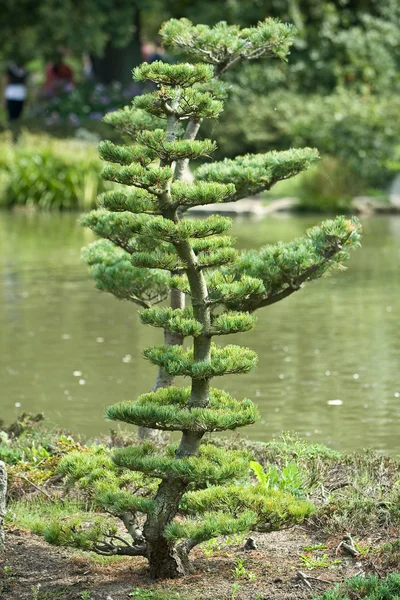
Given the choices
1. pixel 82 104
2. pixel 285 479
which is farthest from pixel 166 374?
pixel 82 104

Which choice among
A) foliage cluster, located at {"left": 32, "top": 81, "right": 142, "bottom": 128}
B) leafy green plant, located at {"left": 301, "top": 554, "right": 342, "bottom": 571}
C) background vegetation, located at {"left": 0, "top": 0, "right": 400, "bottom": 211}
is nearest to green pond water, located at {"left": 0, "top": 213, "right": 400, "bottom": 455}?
leafy green plant, located at {"left": 301, "top": 554, "right": 342, "bottom": 571}

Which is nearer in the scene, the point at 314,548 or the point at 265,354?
the point at 314,548

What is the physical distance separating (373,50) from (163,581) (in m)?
23.9

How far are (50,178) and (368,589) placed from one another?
19499mm

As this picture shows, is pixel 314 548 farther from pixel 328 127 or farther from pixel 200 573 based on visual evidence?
pixel 328 127

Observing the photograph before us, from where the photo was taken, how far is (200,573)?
4691 mm

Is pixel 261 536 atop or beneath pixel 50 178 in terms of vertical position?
beneath

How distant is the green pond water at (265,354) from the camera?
26.2 feet

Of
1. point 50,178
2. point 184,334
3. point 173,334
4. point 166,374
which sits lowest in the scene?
point 166,374

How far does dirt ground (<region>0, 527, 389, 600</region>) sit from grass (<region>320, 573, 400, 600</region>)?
16 centimetres

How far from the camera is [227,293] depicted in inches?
185

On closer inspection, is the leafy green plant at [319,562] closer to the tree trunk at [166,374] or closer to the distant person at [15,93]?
the tree trunk at [166,374]

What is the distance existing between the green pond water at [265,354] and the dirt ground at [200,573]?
90.3 inches

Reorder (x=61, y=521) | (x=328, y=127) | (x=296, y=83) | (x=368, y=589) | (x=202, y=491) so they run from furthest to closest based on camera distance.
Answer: (x=296, y=83)
(x=328, y=127)
(x=61, y=521)
(x=202, y=491)
(x=368, y=589)
